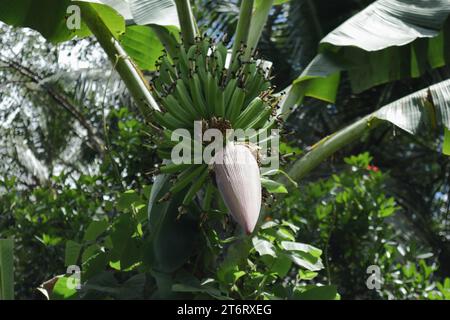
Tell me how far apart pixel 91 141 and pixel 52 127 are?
32.1 inches

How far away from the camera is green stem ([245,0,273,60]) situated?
313 centimetres

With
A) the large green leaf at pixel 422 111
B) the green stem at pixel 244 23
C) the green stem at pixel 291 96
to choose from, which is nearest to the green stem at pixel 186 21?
the green stem at pixel 244 23

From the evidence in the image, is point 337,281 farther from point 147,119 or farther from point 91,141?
point 91,141

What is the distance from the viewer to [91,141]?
605cm

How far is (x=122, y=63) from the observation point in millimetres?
2900

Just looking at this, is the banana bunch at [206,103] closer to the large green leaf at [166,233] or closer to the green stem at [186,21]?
the large green leaf at [166,233]

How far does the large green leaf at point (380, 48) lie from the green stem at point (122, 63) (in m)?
0.73

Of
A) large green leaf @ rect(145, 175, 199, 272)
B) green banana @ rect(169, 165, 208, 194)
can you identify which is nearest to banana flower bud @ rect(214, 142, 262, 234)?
green banana @ rect(169, 165, 208, 194)

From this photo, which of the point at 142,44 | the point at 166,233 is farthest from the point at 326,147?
the point at 142,44

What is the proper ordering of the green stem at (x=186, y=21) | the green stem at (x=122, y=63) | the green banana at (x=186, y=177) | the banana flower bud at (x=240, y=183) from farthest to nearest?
the green stem at (x=186, y=21) → the green stem at (x=122, y=63) → the green banana at (x=186, y=177) → the banana flower bud at (x=240, y=183)

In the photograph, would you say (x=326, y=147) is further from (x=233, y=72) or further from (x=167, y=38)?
(x=167, y=38)

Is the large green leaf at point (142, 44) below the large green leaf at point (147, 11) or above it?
below

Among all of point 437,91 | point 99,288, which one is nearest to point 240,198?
point 99,288

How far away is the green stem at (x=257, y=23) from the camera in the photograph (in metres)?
3.13
